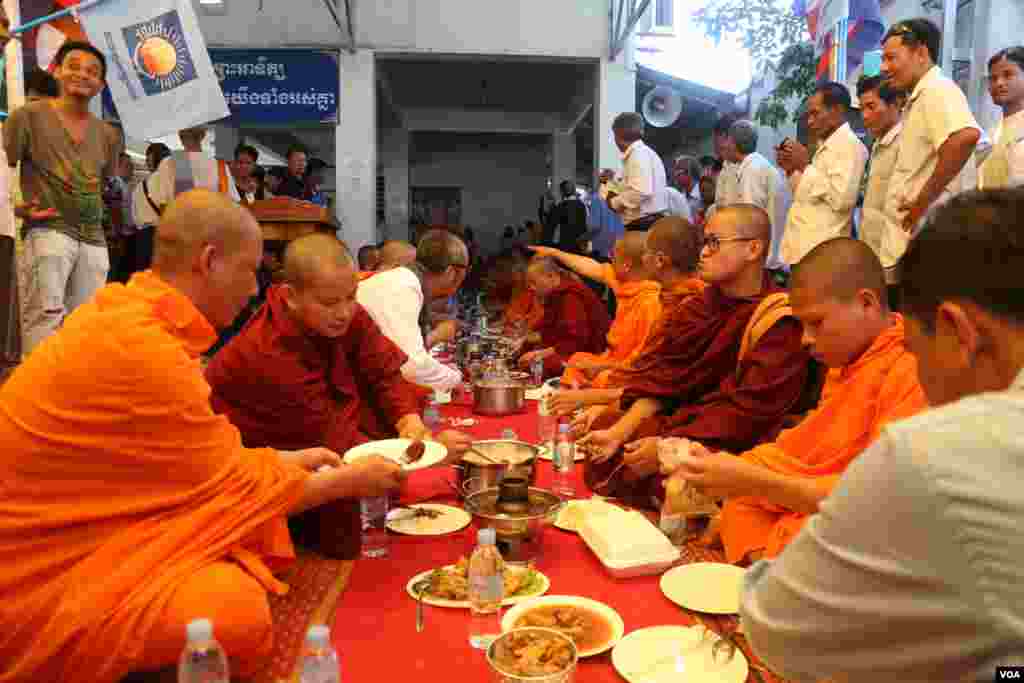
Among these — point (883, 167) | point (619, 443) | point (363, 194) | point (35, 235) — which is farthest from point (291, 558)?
point (363, 194)

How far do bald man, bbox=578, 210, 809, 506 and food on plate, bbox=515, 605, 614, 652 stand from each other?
93 cm

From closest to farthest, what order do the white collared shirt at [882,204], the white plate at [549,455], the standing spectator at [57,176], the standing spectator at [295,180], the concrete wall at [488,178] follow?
the white plate at [549,455] → the white collared shirt at [882,204] → the standing spectator at [57,176] → the standing spectator at [295,180] → the concrete wall at [488,178]

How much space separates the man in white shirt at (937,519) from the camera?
82 centimetres

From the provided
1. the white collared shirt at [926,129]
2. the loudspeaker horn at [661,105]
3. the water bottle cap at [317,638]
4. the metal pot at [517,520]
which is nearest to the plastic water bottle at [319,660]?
the water bottle cap at [317,638]

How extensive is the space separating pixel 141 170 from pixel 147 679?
8650 millimetres

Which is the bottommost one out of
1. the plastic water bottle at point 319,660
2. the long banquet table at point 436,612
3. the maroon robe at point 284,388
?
the long banquet table at point 436,612

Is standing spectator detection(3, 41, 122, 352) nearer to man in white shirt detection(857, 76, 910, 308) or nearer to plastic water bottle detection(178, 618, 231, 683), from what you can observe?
plastic water bottle detection(178, 618, 231, 683)

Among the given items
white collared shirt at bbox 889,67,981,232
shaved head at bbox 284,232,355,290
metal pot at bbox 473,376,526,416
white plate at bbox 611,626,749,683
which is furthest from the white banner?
white plate at bbox 611,626,749,683

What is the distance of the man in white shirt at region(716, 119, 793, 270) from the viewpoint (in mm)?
5855

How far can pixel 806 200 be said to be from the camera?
477cm

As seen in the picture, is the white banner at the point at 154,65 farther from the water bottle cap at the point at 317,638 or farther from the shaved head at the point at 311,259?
the water bottle cap at the point at 317,638

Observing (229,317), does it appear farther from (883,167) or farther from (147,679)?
(883,167)

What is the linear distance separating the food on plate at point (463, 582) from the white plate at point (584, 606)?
13 cm

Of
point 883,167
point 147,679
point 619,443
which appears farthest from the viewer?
point 883,167
